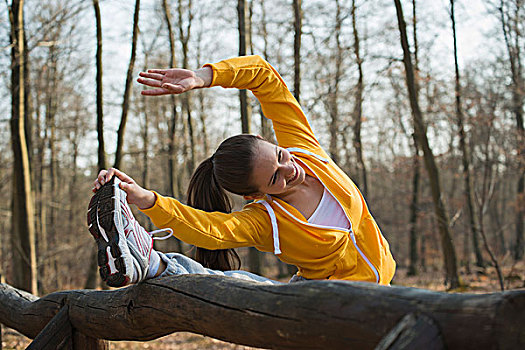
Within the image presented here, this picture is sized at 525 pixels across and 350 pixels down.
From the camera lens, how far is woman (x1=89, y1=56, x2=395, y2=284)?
2545 millimetres

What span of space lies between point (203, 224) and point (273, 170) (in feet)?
1.58

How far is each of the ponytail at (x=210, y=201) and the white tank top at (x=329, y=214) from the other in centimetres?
51

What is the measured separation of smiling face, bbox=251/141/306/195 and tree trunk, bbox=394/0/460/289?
7857mm

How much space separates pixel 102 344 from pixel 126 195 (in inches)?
42.7

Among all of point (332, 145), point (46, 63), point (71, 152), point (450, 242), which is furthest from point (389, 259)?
point (71, 152)

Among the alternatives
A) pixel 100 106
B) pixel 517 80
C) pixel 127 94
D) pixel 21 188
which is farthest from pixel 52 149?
pixel 517 80

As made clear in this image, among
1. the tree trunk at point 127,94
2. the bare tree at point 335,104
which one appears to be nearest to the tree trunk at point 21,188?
the tree trunk at point 127,94

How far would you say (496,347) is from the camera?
1.23 meters

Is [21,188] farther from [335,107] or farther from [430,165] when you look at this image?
[335,107]

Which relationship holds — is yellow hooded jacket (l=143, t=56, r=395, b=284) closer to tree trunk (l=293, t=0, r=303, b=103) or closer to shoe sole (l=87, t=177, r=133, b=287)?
shoe sole (l=87, t=177, r=133, b=287)

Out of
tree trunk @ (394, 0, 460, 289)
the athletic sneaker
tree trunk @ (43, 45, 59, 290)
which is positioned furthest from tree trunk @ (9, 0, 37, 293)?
tree trunk @ (43, 45, 59, 290)

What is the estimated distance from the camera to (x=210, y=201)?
2.87m

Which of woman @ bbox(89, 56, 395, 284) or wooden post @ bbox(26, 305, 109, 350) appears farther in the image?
wooden post @ bbox(26, 305, 109, 350)

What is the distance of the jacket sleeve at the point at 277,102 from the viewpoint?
2975 mm
